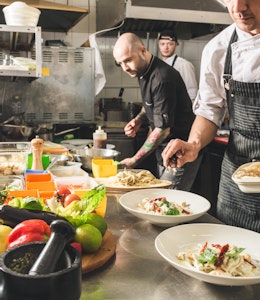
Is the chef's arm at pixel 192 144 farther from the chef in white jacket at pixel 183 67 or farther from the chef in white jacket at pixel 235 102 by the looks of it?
the chef in white jacket at pixel 183 67

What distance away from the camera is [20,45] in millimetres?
4648

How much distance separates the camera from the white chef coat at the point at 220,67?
77.7 inches

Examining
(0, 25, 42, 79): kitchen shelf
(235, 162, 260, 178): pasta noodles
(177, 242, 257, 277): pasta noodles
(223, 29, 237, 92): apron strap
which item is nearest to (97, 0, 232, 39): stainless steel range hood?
(0, 25, 42, 79): kitchen shelf

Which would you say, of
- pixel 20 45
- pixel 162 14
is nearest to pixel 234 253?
pixel 162 14

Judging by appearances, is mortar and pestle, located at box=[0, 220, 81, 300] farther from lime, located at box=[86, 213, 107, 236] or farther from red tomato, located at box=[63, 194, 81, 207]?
red tomato, located at box=[63, 194, 81, 207]

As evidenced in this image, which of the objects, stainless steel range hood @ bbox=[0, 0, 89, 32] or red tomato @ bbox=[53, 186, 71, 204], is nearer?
red tomato @ bbox=[53, 186, 71, 204]

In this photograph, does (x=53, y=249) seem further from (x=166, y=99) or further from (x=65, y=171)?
(x=166, y=99)

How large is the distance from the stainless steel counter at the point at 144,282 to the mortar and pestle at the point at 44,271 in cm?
20

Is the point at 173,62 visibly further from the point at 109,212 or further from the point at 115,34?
the point at 109,212

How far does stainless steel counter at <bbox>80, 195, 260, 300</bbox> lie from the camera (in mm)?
1002

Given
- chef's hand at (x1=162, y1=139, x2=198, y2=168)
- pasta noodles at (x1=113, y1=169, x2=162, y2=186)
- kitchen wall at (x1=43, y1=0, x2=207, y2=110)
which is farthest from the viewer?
kitchen wall at (x1=43, y1=0, x2=207, y2=110)

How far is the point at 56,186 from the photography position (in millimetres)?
1857

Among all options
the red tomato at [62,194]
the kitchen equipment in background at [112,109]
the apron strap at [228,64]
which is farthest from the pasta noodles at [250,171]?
the kitchen equipment in background at [112,109]

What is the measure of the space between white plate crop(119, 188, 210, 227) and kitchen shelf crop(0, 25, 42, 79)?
2.53 metres
